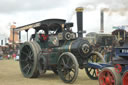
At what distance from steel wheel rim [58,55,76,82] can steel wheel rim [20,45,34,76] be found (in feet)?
4.93

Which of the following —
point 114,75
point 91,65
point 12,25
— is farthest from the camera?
point 12,25

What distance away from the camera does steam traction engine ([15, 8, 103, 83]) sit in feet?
22.7

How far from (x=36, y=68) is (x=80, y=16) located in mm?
10923

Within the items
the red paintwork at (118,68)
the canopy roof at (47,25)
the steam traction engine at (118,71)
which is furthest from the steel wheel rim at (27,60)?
the red paintwork at (118,68)

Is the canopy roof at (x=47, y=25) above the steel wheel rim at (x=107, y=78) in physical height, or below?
above

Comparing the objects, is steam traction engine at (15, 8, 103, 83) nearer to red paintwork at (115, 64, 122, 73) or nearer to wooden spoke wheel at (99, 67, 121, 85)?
wooden spoke wheel at (99, 67, 121, 85)

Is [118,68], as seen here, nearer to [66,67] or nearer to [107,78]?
[107,78]

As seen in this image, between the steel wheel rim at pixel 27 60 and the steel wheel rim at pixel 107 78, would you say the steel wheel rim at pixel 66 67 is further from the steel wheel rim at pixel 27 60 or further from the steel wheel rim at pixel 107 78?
the steel wheel rim at pixel 27 60

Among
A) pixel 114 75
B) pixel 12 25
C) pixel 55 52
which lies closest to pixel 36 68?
pixel 55 52

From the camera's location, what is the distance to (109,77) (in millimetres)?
5188

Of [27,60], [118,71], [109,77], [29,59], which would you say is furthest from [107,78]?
[27,60]

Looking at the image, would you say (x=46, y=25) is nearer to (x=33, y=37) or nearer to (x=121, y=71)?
(x=33, y=37)

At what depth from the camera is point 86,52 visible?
7.26 metres

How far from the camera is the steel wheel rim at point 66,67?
6660 mm
